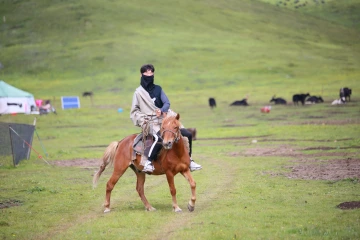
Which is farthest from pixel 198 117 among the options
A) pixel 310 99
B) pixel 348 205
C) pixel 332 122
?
pixel 348 205

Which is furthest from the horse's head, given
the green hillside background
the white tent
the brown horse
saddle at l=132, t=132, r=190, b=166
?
the green hillside background

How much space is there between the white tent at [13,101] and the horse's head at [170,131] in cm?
4461

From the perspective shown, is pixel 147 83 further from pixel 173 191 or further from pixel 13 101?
pixel 13 101

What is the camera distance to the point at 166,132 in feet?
35.8

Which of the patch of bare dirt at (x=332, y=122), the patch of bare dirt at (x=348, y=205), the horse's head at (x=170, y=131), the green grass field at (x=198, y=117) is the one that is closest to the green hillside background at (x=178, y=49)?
the green grass field at (x=198, y=117)

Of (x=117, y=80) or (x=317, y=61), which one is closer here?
(x=117, y=80)

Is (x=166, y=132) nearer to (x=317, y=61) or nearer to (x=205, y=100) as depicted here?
(x=205, y=100)

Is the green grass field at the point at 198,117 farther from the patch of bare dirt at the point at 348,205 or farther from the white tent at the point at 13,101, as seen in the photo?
the white tent at the point at 13,101

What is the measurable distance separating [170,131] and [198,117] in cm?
3431

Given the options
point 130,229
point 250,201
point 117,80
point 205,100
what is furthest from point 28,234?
point 117,80

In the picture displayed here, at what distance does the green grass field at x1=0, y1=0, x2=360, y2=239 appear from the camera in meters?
10.5

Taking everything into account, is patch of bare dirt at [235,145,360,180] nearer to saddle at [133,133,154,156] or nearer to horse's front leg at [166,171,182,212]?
horse's front leg at [166,171,182,212]

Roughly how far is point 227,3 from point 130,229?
144 meters

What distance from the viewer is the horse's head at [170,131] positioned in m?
10.8
